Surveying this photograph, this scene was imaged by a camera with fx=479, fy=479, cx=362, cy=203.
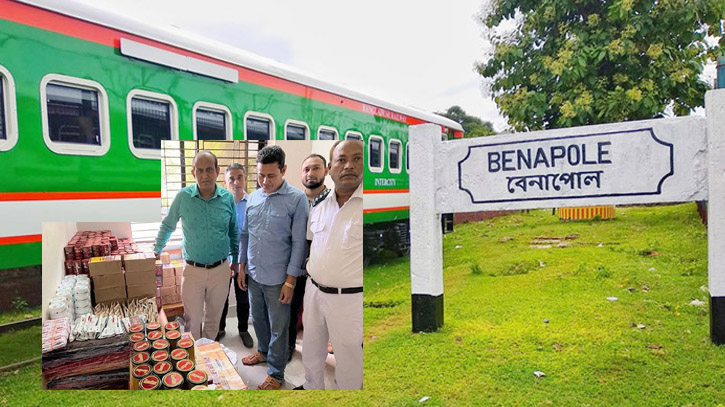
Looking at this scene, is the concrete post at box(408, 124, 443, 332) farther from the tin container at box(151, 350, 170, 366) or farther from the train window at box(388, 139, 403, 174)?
the train window at box(388, 139, 403, 174)

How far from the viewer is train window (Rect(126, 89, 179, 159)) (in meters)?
3.92

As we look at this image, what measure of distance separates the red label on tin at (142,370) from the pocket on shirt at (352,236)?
1.43m

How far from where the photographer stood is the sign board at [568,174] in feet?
11.7

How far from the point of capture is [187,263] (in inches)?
114

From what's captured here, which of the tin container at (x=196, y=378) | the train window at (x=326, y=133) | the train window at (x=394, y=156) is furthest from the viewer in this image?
the train window at (x=394, y=156)

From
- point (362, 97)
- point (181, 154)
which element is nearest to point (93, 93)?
point (181, 154)

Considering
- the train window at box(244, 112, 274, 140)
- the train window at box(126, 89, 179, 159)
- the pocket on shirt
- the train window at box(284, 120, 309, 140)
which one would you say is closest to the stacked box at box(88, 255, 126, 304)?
the train window at box(126, 89, 179, 159)

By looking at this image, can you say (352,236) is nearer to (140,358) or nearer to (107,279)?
(140,358)

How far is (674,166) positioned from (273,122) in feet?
11.8

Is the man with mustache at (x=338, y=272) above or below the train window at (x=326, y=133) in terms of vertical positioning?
below

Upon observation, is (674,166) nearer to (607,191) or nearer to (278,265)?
(607,191)

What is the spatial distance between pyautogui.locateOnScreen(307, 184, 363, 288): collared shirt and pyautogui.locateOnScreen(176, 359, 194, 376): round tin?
35.9 inches

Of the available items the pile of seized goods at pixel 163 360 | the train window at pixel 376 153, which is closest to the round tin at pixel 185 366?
the pile of seized goods at pixel 163 360

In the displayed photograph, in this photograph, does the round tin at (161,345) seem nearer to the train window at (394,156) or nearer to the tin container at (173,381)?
the tin container at (173,381)
